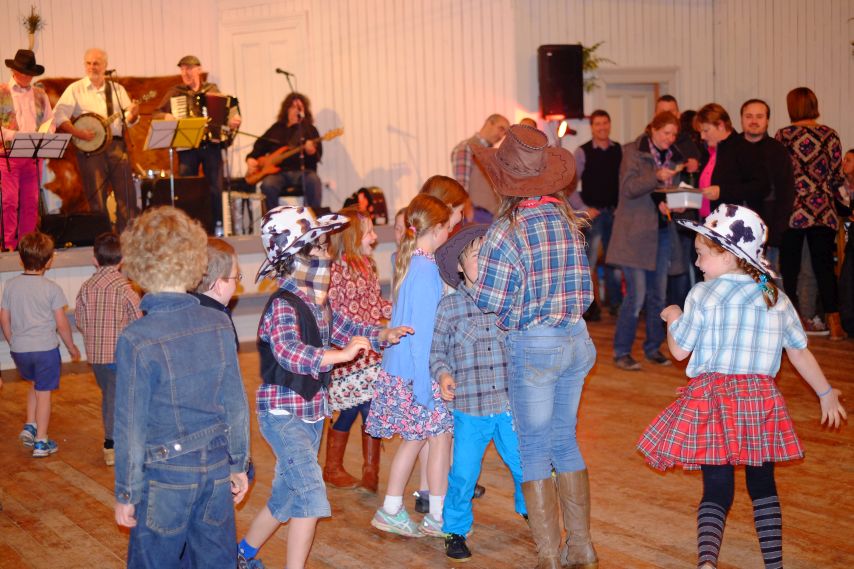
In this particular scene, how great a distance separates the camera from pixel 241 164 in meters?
12.4

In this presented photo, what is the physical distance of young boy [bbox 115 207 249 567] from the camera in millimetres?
2770

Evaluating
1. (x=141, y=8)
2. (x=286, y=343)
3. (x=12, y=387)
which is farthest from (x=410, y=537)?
(x=141, y=8)

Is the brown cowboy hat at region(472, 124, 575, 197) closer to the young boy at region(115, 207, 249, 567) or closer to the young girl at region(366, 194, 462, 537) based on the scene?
the young girl at region(366, 194, 462, 537)

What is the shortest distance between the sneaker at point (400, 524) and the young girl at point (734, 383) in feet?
4.02

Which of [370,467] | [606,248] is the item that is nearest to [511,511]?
[370,467]

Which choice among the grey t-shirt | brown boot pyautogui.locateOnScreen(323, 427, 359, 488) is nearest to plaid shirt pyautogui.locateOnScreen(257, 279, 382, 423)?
brown boot pyautogui.locateOnScreen(323, 427, 359, 488)

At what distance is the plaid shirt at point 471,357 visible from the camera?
3896 mm

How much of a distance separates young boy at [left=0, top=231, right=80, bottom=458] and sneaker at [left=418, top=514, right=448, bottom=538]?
102 inches

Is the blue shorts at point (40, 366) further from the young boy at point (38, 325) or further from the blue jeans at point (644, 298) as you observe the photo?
the blue jeans at point (644, 298)

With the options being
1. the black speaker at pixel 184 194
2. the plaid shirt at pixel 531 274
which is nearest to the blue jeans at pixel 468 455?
the plaid shirt at pixel 531 274

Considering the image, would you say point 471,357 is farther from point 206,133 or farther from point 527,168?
point 206,133

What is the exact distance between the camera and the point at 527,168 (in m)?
3.63

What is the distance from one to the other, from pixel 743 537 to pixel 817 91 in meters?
9.99

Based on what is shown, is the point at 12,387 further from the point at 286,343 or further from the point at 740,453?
the point at 740,453
